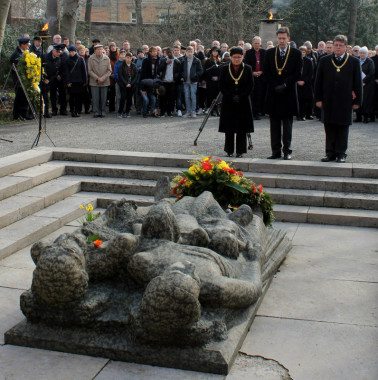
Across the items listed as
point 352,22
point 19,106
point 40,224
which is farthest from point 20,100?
point 352,22

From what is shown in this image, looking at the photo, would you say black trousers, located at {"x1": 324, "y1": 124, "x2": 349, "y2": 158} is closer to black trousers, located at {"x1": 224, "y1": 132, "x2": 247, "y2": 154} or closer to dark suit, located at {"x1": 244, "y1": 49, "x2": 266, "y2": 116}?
black trousers, located at {"x1": 224, "y1": 132, "x2": 247, "y2": 154}

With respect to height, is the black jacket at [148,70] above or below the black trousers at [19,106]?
above

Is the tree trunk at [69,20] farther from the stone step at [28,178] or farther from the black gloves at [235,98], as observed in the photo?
the black gloves at [235,98]

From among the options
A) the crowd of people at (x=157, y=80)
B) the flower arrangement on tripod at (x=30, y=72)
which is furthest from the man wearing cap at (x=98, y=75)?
the flower arrangement on tripod at (x=30, y=72)

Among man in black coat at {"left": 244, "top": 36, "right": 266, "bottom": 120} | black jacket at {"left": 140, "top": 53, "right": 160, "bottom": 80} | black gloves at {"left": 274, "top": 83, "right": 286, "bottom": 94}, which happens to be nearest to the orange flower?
black gloves at {"left": 274, "top": 83, "right": 286, "bottom": 94}

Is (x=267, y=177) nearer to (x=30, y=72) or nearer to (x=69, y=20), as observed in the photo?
(x=30, y=72)

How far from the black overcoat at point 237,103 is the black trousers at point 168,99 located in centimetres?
589

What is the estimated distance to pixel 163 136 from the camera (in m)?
13.2

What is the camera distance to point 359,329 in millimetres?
5477

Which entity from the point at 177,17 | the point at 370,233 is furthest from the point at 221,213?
the point at 177,17

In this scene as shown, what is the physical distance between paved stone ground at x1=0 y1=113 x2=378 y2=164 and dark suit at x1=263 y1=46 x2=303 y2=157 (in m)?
0.45

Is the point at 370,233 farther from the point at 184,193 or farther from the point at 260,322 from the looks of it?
the point at 260,322

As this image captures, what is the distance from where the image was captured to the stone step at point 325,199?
9.15 metres

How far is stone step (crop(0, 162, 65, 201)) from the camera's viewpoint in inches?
355
